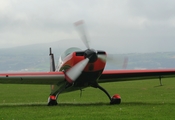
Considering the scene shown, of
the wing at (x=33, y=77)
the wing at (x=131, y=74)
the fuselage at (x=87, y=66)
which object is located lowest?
the wing at (x=131, y=74)

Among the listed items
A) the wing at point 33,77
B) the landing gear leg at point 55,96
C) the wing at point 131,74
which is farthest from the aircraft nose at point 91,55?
the wing at point 131,74

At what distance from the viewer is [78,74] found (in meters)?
17.5

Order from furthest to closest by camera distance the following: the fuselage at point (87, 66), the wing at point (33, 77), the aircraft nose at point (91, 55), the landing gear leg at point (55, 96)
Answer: the wing at point (33, 77), the landing gear leg at point (55, 96), the fuselage at point (87, 66), the aircraft nose at point (91, 55)

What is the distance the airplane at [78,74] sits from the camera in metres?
17.2

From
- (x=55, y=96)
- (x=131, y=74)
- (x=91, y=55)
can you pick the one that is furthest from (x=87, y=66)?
(x=131, y=74)

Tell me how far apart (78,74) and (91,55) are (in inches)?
49.8

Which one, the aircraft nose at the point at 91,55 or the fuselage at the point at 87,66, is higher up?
the aircraft nose at the point at 91,55

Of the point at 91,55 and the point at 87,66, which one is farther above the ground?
the point at 91,55

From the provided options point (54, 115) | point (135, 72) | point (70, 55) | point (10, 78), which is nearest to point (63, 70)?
point (70, 55)

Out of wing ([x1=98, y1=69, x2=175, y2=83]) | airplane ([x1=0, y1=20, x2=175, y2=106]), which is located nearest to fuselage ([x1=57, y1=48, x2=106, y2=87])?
airplane ([x1=0, y1=20, x2=175, y2=106])

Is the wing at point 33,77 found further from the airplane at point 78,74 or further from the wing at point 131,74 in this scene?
the wing at point 131,74

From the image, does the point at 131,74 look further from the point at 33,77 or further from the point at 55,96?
the point at 33,77

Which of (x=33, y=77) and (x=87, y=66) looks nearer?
(x=87, y=66)

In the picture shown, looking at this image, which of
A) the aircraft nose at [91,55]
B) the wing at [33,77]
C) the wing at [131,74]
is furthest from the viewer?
the wing at [131,74]
